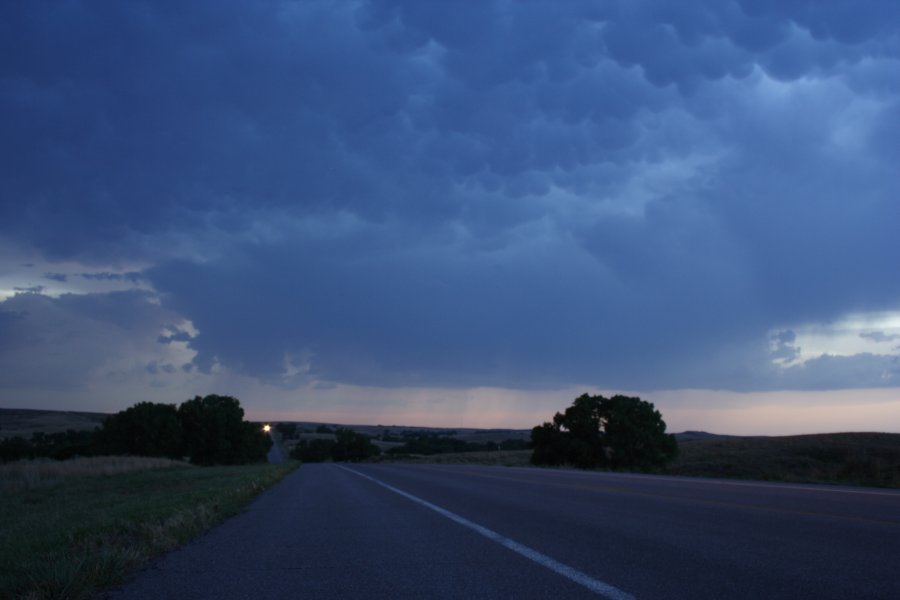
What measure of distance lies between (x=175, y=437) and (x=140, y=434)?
384cm

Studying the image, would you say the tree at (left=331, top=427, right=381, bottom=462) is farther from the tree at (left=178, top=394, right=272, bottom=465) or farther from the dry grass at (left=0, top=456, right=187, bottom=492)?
the dry grass at (left=0, top=456, right=187, bottom=492)

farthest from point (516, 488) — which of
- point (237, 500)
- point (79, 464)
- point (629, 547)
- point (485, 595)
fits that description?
point (79, 464)

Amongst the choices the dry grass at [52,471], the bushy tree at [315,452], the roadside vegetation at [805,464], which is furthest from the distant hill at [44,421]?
the roadside vegetation at [805,464]

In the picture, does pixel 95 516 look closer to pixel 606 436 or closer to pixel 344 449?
pixel 606 436

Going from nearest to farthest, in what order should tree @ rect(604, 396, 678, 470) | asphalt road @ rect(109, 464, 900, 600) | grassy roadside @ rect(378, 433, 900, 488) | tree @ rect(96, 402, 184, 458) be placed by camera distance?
asphalt road @ rect(109, 464, 900, 600) → grassy roadside @ rect(378, 433, 900, 488) → tree @ rect(604, 396, 678, 470) → tree @ rect(96, 402, 184, 458)

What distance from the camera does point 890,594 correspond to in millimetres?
5836

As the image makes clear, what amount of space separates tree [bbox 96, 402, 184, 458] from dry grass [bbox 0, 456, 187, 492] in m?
38.2

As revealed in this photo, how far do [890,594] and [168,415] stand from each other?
87515 millimetres

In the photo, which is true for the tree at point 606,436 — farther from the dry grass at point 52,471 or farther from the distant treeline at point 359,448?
the distant treeline at point 359,448

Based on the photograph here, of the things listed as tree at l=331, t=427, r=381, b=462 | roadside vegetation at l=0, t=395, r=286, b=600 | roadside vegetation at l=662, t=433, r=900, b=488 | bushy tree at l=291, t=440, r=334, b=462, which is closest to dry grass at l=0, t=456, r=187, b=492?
roadside vegetation at l=0, t=395, r=286, b=600

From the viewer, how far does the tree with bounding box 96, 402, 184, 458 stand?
81.1 metres

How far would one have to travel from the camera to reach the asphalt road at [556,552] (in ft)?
21.0

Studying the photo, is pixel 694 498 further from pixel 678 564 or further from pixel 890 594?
pixel 890 594

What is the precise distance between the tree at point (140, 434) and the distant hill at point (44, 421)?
1963 inches
